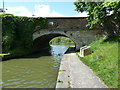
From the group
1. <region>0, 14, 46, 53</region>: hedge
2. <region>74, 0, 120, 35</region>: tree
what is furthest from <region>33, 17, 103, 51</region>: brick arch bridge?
<region>74, 0, 120, 35</region>: tree

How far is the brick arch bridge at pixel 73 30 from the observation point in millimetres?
18750

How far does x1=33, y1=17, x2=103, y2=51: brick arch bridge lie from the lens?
61.5 feet

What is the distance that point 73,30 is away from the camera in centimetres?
1892

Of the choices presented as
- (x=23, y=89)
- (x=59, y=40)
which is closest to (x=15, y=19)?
(x=23, y=89)

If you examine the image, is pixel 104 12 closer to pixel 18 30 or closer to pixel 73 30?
pixel 73 30

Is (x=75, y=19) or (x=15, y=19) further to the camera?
(x=75, y=19)

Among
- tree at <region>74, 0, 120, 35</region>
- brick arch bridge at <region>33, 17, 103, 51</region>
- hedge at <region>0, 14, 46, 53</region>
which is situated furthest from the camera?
brick arch bridge at <region>33, 17, 103, 51</region>

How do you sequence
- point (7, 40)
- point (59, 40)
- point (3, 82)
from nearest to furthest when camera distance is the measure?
point (3, 82) < point (7, 40) < point (59, 40)

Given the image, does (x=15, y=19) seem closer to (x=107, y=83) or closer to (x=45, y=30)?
(x=45, y=30)

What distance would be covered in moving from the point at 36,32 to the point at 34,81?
44.1 ft

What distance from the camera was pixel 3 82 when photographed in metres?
6.75

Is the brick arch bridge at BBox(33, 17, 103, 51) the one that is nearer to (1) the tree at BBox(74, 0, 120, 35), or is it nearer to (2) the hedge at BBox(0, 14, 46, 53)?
(2) the hedge at BBox(0, 14, 46, 53)

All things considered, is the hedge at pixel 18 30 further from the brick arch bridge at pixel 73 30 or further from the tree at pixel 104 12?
the tree at pixel 104 12

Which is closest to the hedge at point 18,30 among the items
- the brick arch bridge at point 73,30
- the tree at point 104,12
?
the brick arch bridge at point 73,30
